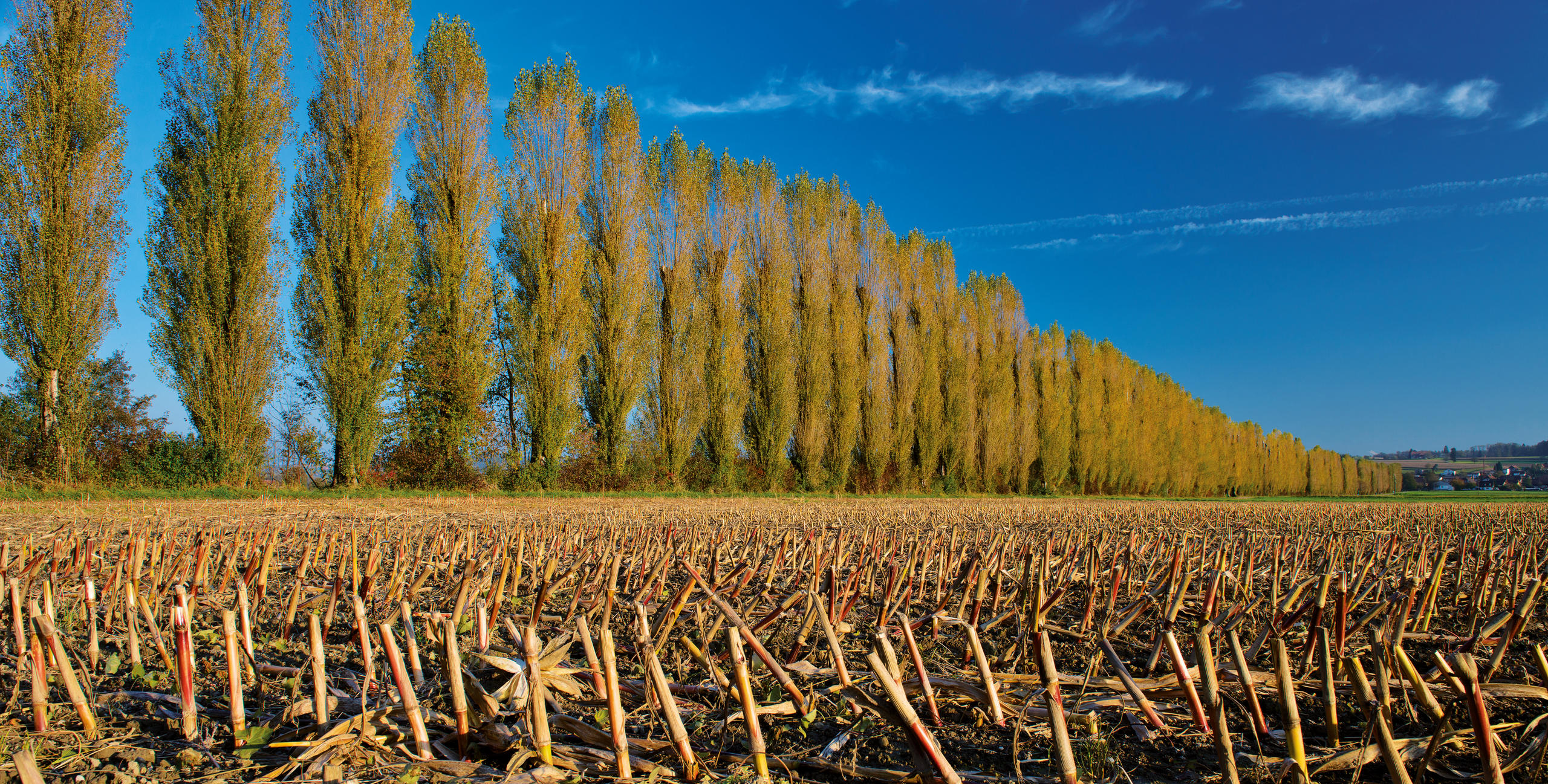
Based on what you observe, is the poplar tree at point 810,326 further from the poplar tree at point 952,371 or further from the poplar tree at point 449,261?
the poplar tree at point 449,261

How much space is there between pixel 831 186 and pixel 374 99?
50.0ft

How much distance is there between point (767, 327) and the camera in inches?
923

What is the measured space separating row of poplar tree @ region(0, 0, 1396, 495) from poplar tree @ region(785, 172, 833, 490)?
10 cm

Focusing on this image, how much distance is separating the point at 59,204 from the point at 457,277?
797 centimetres

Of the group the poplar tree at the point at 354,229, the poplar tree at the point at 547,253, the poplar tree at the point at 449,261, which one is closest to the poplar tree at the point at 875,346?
the poplar tree at the point at 547,253

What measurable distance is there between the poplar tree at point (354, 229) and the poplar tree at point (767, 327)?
1054cm

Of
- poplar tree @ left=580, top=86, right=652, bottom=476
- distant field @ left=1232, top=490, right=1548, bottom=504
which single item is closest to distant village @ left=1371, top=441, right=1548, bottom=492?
distant field @ left=1232, top=490, right=1548, bottom=504

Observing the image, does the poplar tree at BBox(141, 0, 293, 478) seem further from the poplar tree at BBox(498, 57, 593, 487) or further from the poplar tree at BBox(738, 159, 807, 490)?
the poplar tree at BBox(738, 159, 807, 490)

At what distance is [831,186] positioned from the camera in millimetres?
26391

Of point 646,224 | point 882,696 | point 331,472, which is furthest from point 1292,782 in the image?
point 646,224

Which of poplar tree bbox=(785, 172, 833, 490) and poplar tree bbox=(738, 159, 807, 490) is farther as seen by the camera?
poplar tree bbox=(785, 172, 833, 490)

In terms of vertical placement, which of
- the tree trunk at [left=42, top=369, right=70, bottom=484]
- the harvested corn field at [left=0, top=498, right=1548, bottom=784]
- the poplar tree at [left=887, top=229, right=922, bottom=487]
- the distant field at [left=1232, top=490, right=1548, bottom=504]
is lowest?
the distant field at [left=1232, top=490, right=1548, bottom=504]

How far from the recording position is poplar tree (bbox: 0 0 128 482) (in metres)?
14.6

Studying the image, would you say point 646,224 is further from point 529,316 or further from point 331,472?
point 331,472
